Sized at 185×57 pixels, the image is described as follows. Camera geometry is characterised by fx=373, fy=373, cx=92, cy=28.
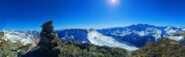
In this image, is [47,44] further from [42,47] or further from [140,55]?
[140,55]

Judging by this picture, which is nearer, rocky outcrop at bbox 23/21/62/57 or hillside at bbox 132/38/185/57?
hillside at bbox 132/38/185/57

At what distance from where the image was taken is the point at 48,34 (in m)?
127

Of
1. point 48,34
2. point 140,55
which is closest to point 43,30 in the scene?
point 48,34

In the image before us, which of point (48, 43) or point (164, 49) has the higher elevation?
point (48, 43)

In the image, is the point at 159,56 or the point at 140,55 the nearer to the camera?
the point at 159,56

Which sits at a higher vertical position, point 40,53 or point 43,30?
point 43,30

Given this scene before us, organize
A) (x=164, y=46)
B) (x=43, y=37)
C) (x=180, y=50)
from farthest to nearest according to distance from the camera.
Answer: (x=43, y=37) → (x=164, y=46) → (x=180, y=50)

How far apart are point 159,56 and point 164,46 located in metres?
3.02

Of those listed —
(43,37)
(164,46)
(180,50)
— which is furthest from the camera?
(43,37)

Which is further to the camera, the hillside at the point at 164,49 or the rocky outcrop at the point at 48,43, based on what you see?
the rocky outcrop at the point at 48,43

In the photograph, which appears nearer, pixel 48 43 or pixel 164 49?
pixel 164 49

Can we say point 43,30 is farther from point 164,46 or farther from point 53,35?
point 164,46

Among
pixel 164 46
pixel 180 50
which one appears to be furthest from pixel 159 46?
pixel 180 50

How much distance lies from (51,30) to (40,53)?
8771 millimetres
